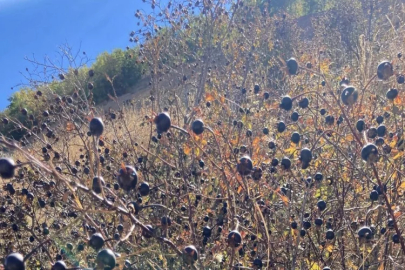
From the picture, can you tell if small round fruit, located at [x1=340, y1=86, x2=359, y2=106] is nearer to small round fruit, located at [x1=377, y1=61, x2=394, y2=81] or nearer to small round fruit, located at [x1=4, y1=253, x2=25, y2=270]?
small round fruit, located at [x1=377, y1=61, x2=394, y2=81]

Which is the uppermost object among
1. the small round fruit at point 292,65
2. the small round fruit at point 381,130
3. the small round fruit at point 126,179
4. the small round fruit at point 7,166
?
the small round fruit at point 292,65

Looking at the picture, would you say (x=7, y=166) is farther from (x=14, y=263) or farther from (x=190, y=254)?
(x=190, y=254)

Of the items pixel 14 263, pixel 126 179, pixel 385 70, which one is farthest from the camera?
pixel 385 70

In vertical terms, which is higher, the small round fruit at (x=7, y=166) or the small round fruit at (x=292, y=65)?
the small round fruit at (x=292, y=65)

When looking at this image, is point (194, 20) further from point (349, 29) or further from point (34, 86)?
point (349, 29)

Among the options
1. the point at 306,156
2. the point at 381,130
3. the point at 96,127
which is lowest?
the point at 96,127

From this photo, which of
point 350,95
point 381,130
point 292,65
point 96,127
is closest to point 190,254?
point 96,127

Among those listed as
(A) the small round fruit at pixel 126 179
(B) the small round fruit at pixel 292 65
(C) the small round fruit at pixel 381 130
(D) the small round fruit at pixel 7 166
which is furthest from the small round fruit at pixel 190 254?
(C) the small round fruit at pixel 381 130

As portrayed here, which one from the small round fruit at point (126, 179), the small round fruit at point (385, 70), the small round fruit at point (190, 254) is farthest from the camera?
the small round fruit at point (385, 70)

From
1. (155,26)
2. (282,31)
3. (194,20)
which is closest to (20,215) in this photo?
(155,26)

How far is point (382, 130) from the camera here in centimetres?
197

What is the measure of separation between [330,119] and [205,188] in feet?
3.68

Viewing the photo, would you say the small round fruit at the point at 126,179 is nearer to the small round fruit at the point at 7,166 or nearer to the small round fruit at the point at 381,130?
the small round fruit at the point at 7,166

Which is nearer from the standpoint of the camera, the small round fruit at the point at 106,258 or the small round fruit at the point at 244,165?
the small round fruit at the point at 106,258
